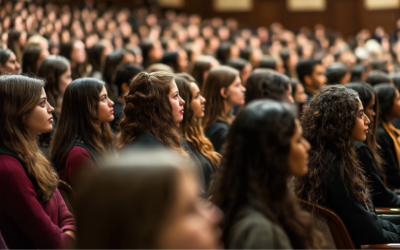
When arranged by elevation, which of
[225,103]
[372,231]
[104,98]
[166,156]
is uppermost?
[166,156]

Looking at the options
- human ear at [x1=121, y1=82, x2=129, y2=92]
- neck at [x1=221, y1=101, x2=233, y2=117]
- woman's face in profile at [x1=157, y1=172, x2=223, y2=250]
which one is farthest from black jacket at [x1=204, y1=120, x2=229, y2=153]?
woman's face in profile at [x1=157, y1=172, x2=223, y2=250]

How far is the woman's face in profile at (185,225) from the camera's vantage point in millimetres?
787

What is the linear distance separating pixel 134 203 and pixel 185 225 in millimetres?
101

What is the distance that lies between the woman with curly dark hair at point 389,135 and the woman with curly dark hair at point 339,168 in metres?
A: 1.11

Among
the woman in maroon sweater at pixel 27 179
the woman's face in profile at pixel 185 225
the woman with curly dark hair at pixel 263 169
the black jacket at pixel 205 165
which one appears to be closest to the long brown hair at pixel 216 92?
the black jacket at pixel 205 165

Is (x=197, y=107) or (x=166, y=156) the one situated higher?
(x=166, y=156)

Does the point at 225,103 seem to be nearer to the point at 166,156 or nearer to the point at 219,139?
the point at 219,139

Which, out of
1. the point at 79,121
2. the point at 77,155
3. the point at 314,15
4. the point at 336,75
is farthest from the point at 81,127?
the point at 314,15

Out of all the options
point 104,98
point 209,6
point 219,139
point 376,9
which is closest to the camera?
point 104,98

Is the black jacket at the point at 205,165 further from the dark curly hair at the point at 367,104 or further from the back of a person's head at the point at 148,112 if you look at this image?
the dark curly hair at the point at 367,104

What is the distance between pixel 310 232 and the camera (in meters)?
1.40

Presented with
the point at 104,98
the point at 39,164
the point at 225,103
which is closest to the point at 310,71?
the point at 225,103

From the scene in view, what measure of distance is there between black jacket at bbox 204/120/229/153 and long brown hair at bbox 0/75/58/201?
144 centimetres

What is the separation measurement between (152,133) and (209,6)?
1398 centimetres
